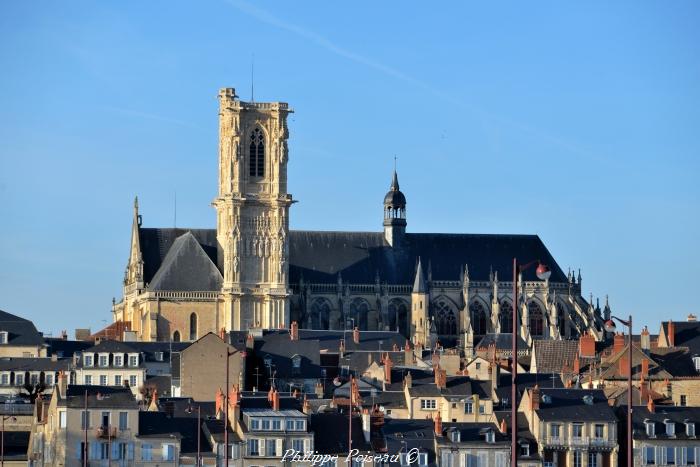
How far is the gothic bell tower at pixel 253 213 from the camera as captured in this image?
165250mm

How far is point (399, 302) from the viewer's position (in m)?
175

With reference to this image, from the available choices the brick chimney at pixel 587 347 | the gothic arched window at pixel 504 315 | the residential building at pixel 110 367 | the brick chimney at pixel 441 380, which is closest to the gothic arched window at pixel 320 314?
the gothic arched window at pixel 504 315

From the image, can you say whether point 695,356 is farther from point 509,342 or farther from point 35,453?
point 509,342

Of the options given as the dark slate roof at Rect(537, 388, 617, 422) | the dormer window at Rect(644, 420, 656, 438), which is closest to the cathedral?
the dark slate roof at Rect(537, 388, 617, 422)

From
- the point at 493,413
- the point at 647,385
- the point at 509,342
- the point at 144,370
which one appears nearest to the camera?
the point at 493,413

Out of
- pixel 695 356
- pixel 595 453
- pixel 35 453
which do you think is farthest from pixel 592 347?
pixel 35 453

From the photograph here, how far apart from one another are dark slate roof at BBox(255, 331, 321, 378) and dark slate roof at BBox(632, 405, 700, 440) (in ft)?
86.3

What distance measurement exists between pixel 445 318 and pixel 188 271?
62.6 feet

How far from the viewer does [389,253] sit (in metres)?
178

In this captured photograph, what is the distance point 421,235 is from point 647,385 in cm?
6752

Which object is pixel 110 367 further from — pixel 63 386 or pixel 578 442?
pixel 578 442

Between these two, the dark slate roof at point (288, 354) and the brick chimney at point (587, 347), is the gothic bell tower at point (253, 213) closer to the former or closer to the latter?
the dark slate roof at point (288, 354)

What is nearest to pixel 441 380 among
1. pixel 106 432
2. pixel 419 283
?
pixel 106 432

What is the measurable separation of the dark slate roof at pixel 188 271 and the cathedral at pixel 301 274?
63mm
